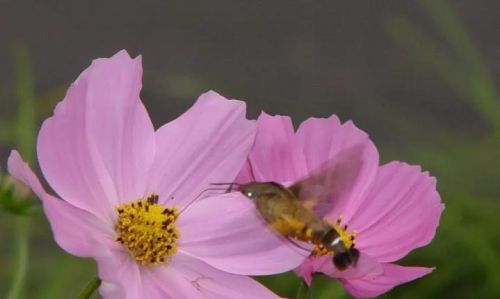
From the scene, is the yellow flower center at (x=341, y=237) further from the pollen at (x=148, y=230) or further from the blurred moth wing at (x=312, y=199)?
the pollen at (x=148, y=230)

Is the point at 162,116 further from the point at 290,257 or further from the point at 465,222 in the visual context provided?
the point at 290,257

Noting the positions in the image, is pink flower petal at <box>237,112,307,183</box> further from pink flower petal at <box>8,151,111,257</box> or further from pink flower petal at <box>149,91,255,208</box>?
pink flower petal at <box>8,151,111,257</box>

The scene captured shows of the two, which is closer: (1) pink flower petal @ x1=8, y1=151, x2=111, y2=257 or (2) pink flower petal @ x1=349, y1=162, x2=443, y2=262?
(1) pink flower petal @ x1=8, y1=151, x2=111, y2=257

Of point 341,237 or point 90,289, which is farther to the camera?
point 341,237

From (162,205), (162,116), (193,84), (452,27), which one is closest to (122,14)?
(162,116)

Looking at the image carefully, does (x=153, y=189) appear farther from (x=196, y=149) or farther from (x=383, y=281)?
(x=383, y=281)

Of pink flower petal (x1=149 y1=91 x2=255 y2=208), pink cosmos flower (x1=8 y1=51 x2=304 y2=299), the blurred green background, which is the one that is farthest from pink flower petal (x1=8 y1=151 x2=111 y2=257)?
the blurred green background

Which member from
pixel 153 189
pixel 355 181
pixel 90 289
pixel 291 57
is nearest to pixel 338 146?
pixel 355 181
